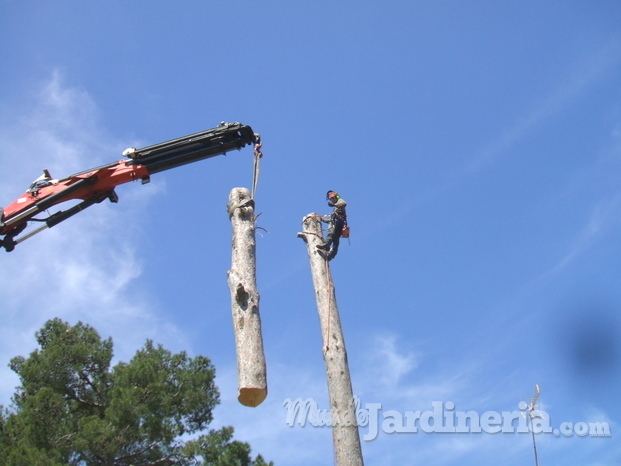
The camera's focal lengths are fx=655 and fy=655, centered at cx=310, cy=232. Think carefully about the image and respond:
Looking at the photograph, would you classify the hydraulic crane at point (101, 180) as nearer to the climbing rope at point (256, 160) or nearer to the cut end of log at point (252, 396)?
the climbing rope at point (256, 160)

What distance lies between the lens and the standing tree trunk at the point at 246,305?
536 cm

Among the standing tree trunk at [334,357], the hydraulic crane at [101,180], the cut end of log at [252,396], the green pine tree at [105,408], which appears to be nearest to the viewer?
the cut end of log at [252,396]

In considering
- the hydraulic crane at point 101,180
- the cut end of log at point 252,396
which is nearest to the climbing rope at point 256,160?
the hydraulic crane at point 101,180

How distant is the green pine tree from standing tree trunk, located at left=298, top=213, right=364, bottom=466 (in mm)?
5211

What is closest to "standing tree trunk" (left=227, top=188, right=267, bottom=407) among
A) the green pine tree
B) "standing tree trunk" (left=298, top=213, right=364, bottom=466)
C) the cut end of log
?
the cut end of log

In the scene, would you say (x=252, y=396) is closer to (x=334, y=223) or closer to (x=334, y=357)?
(x=334, y=357)

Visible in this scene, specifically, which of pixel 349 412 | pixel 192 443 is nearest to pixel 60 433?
pixel 192 443

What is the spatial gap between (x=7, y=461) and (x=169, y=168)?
4.84 m

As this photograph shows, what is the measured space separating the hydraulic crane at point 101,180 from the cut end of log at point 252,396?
12.3 ft

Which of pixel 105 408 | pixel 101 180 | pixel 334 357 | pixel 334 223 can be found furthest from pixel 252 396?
pixel 105 408

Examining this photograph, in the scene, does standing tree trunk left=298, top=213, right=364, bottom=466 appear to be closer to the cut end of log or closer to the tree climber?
the tree climber

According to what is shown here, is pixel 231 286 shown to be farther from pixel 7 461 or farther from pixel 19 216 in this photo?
pixel 7 461

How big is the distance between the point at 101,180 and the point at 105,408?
477 centimetres

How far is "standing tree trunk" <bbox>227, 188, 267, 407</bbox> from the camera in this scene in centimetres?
536
